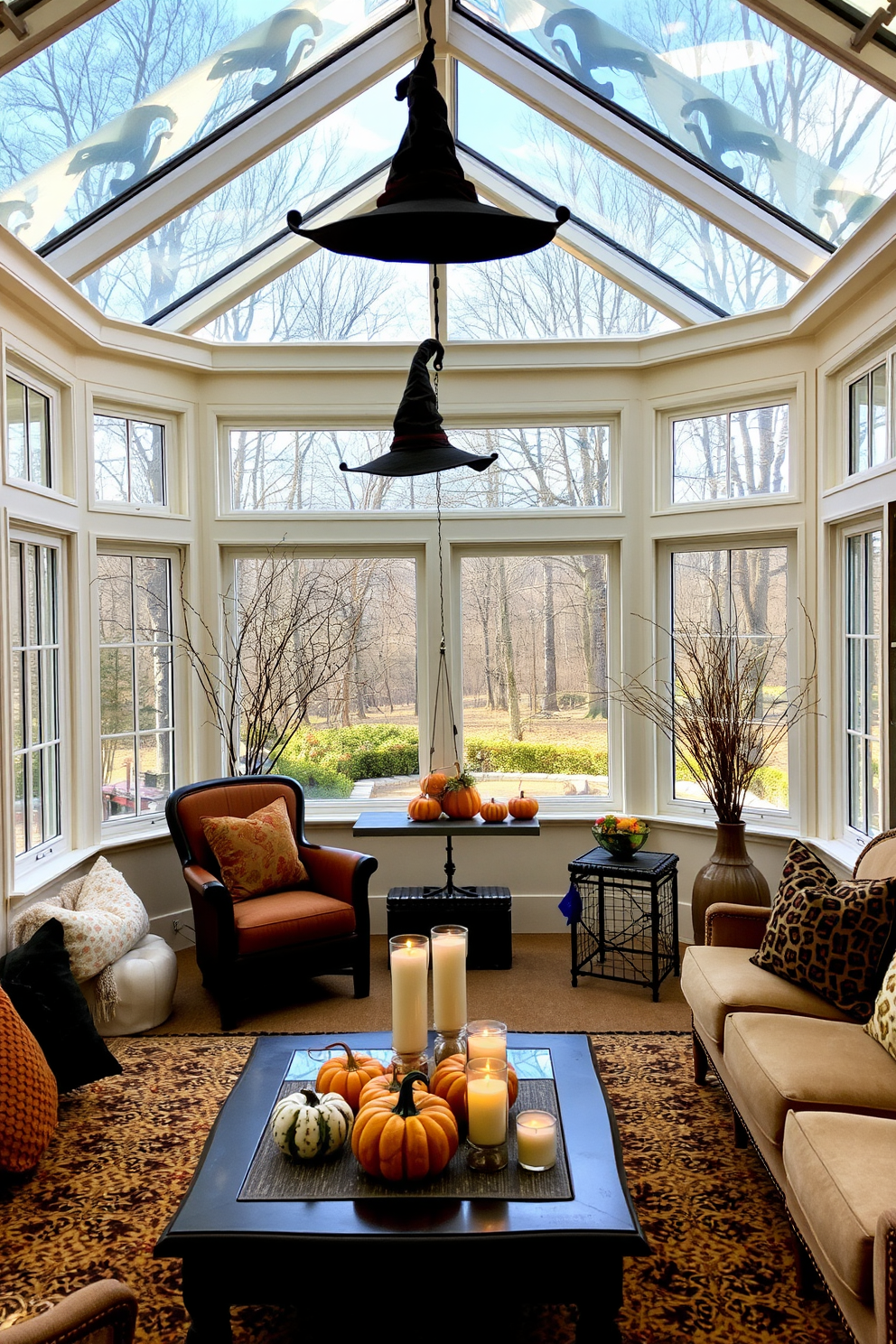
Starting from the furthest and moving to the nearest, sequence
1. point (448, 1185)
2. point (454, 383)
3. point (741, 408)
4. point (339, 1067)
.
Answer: point (454, 383)
point (741, 408)
point (339, 1067)
point (448, 1185)

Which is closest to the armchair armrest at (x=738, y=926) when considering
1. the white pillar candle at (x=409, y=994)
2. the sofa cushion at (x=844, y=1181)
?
the sofa cushion at (x=844, y=1181)

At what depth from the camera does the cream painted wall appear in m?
4.46

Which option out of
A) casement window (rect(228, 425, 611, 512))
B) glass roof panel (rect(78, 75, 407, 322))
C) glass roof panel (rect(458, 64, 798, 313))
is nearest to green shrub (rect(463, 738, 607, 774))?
casement window (rect(228, 425, 611, 512))

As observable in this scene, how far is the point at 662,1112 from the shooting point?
10.3ft

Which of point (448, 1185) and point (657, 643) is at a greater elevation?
point (657, 643)

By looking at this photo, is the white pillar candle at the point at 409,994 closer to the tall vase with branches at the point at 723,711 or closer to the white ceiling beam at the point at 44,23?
the tall vase with branches at the point at 723,711

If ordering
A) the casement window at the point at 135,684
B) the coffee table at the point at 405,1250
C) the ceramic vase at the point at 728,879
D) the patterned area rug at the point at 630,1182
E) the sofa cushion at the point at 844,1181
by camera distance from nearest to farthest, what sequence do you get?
A: the sofa cushion at the point at 844,1181 → the coffee table at the point at 405,1250 → the patterned area rug at the point at 630,1182 → the ceramic vase at the point at 728,879 → the casement window at the point at 135,684

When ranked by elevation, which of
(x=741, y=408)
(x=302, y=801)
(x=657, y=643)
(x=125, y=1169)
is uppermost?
(x=741, y=408)

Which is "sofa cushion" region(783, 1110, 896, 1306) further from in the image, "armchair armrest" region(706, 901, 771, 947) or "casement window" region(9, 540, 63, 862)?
"casement window" region(9, 540, 63, 862)

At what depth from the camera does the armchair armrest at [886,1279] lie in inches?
64.0

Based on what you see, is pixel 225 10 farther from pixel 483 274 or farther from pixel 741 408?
pixel 741 408

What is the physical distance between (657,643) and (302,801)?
2.05m

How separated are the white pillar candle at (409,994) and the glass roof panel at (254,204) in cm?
354

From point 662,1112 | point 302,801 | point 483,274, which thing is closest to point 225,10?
point 483,274
